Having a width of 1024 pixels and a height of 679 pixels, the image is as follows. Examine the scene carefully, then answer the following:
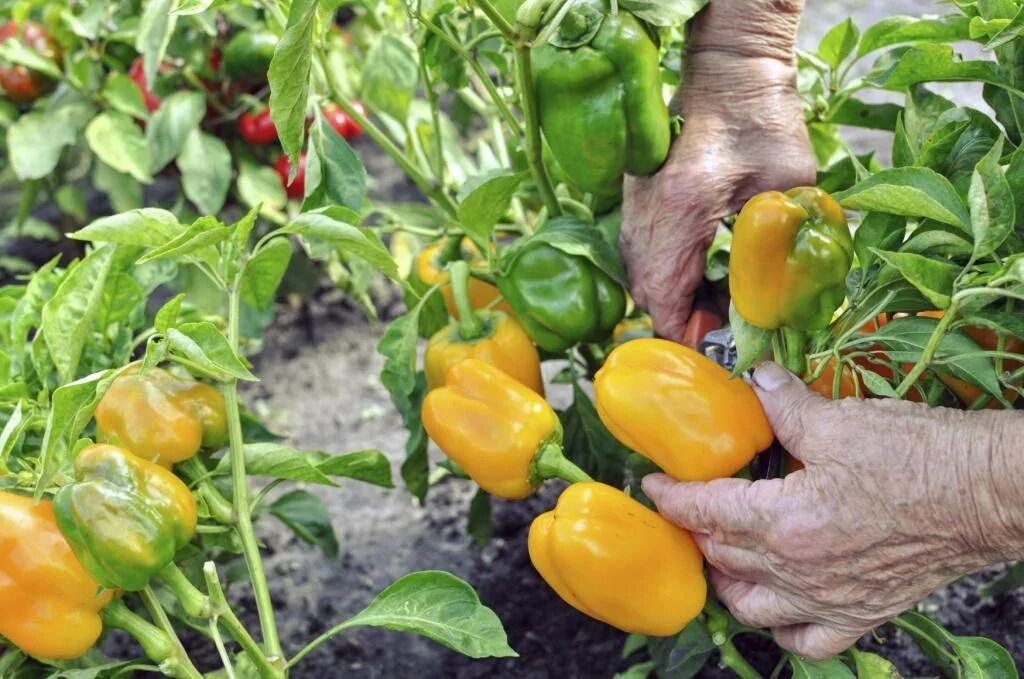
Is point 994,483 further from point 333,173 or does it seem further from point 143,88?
point 143,88

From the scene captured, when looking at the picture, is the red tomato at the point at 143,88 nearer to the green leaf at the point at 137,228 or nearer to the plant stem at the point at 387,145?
the plant stem at the point at 387,145

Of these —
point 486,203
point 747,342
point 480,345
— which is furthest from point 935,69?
point 480,345

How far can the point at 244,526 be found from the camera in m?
1.48

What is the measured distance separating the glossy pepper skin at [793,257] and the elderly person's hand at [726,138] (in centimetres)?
19

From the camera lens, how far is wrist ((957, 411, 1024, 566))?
116 cm

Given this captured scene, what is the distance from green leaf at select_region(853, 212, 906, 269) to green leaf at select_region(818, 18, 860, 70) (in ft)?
1.68

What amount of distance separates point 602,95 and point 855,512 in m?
0.66

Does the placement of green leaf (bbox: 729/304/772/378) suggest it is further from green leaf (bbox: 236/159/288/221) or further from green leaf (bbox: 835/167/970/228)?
green leaf (bbox: 236/159/288/221)

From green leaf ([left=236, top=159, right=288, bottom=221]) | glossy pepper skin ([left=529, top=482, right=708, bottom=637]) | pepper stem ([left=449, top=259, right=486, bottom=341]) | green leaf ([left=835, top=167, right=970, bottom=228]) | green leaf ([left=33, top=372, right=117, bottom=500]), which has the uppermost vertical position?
green leaf ([left=835, top=167, right=970, bottom=228])

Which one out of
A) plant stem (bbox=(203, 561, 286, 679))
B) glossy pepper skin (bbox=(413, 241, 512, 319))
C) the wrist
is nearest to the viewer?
the wrist

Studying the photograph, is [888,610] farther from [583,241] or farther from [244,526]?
[244,526]

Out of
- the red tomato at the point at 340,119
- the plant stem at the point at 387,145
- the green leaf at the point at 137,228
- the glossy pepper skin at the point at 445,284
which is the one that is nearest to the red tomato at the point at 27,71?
the red tomato at the point at 340,119

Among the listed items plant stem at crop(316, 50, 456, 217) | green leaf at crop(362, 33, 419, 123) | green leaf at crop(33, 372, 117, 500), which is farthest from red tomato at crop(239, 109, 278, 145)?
green leaf at crop(33, 372, 117, 500)

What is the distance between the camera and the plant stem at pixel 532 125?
Result: 4.81 ft
